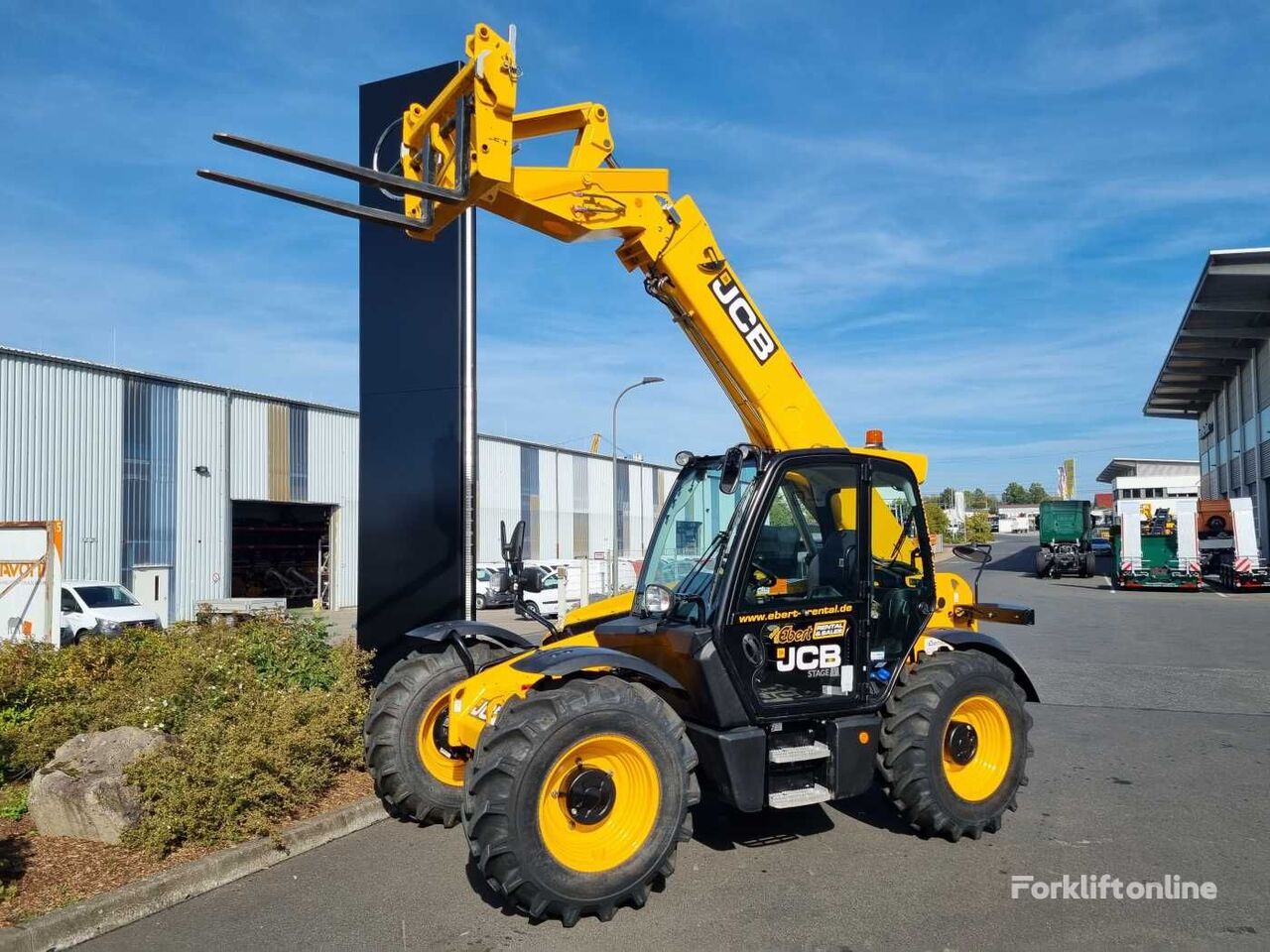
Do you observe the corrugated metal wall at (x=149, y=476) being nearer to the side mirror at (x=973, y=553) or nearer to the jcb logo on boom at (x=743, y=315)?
the jcb logo on boom at (x=743, y=315)

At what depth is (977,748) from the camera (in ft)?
20.2

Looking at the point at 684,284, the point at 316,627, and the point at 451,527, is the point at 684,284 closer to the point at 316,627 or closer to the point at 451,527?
the point at 451,527

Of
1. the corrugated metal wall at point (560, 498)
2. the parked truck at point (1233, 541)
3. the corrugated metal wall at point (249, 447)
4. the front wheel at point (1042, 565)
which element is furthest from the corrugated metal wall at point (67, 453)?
the front wheel at point (1042, 565)

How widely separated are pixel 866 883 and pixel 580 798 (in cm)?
171

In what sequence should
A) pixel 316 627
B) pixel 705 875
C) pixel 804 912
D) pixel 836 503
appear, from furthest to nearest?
pixel 316 627, pixel 836 503, pixel 705 875, pixel 804 912

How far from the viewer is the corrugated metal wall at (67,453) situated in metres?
20.4

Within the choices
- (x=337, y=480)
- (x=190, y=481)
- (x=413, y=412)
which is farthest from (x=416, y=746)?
(x=337, y=480)

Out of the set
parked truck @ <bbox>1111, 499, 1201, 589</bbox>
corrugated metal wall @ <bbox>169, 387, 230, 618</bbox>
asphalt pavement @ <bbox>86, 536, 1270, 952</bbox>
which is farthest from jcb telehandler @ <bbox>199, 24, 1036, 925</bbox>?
parked truck @ <bbox>1111, 499, 1201, 589</bbox>

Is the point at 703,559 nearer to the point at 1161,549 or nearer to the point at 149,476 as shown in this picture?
the point at 149,476

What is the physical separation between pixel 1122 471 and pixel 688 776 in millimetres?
96459

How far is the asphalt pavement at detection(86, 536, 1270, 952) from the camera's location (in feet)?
15.0

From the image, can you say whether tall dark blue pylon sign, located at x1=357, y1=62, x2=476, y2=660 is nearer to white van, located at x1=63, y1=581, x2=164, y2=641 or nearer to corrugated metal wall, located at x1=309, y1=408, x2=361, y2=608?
white van, located at x1=63, y1=581, x2=164, y2=641

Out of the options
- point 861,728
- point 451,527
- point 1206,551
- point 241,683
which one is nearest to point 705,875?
point 861,728

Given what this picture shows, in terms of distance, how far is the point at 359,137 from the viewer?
1004 centimetres
